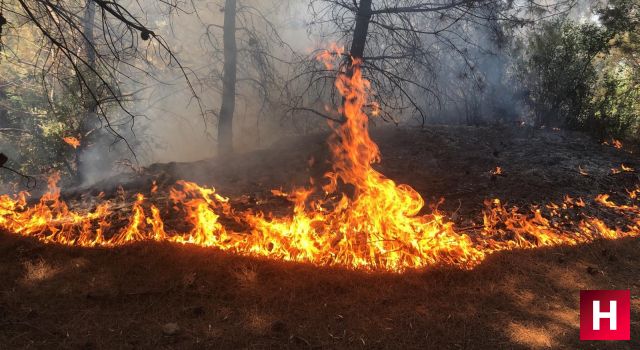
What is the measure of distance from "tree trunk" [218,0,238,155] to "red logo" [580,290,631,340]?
354 inches

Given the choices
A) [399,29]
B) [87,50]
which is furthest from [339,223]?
[87,50]

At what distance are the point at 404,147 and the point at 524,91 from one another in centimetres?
556

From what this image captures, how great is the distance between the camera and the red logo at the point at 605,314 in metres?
3.54

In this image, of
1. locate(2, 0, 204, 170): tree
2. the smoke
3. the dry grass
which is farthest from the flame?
locate(2, 0, 204, 170): tree

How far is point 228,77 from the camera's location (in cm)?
1061

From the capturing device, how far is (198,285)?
415cm

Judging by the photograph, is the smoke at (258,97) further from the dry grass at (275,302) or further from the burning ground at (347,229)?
the dry grass at (275,302)

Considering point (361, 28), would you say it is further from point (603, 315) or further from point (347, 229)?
point (603, 315)

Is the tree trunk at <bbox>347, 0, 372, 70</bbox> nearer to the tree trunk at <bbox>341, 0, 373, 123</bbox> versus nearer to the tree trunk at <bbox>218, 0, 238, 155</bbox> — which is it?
the tree trunk at <bbox>341, 0, 373, 123</bbox>

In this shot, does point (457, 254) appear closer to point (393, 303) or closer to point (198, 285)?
point (393, 303)

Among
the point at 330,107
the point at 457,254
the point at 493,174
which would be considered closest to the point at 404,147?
the point at 493,174

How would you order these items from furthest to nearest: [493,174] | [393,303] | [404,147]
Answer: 1. [404,147]
2. [493,174]
3. [393,303]

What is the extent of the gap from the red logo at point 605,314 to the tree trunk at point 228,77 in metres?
8.99

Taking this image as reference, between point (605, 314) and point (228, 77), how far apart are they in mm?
9564
